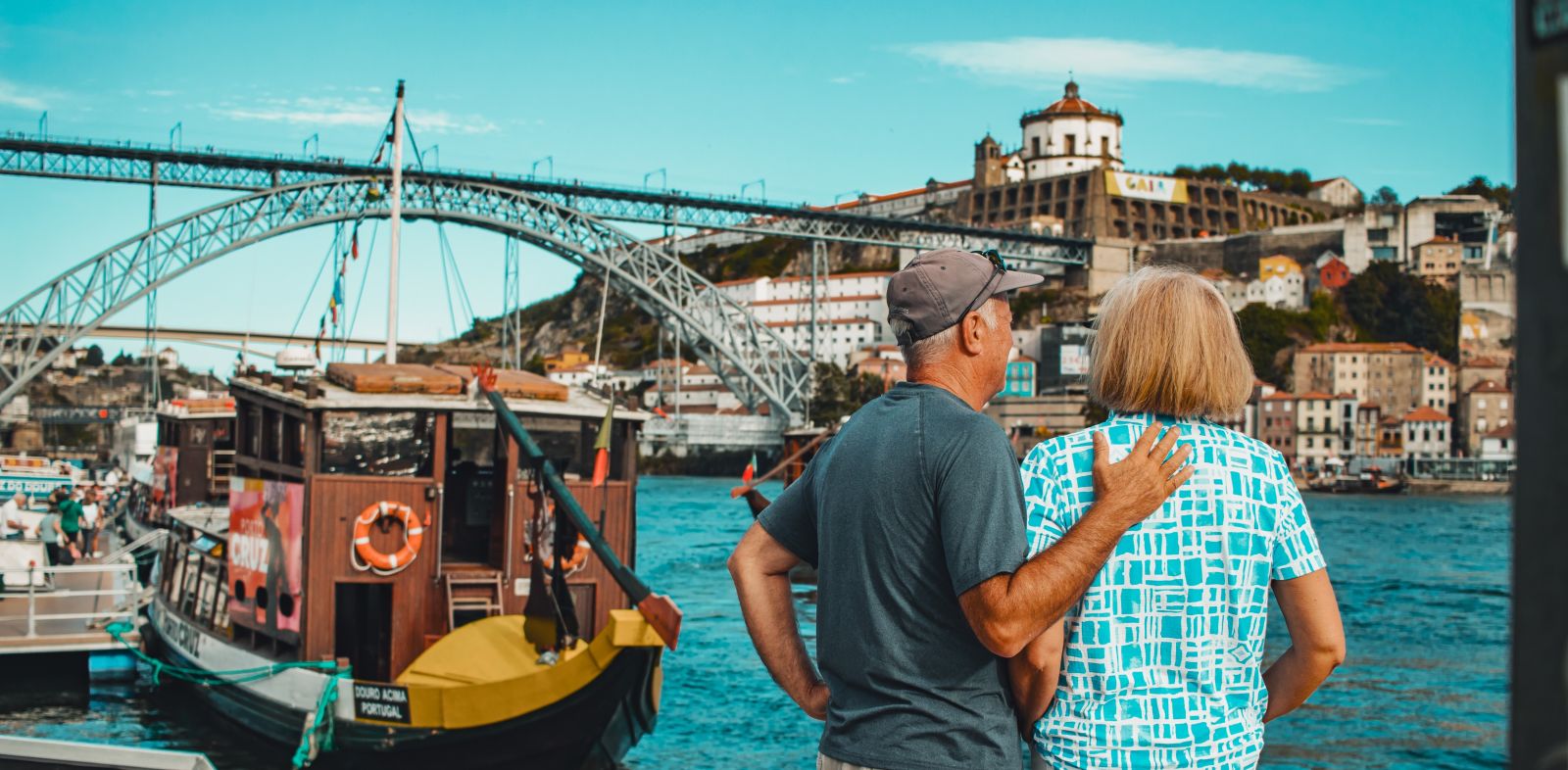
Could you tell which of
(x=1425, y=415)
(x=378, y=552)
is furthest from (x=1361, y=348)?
(x=378, y=552)

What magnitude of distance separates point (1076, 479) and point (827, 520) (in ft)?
1.31

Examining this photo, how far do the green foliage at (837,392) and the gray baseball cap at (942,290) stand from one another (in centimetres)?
6340

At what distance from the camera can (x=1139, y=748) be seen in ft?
7.32

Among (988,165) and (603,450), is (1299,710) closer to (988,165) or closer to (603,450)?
(603,450)

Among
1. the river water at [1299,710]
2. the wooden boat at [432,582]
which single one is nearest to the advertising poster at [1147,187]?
the river water at [1299,710]

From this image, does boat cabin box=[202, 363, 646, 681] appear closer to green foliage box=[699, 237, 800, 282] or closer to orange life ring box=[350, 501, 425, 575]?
orange life ring box=[350, 501, 425, 575]

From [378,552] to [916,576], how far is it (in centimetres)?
765

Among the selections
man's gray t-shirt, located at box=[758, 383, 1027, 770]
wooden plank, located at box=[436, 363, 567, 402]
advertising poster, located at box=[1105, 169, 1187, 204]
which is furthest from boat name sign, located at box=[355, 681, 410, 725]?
advertising poster, located at box=[1105, 169, 1187, 204]

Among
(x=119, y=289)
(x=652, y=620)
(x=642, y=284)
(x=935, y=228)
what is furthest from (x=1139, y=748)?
(x=935, y=228)

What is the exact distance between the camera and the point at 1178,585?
2.29 metres

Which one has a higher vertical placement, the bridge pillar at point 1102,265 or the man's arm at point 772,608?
the bridge pillar at point 1102,265

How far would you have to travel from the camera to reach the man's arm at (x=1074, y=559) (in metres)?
2.16

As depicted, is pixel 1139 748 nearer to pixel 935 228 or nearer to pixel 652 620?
pixel 652 620

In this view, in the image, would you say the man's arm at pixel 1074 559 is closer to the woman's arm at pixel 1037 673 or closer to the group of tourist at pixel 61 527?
the woman's arm at pixel 1037 673
